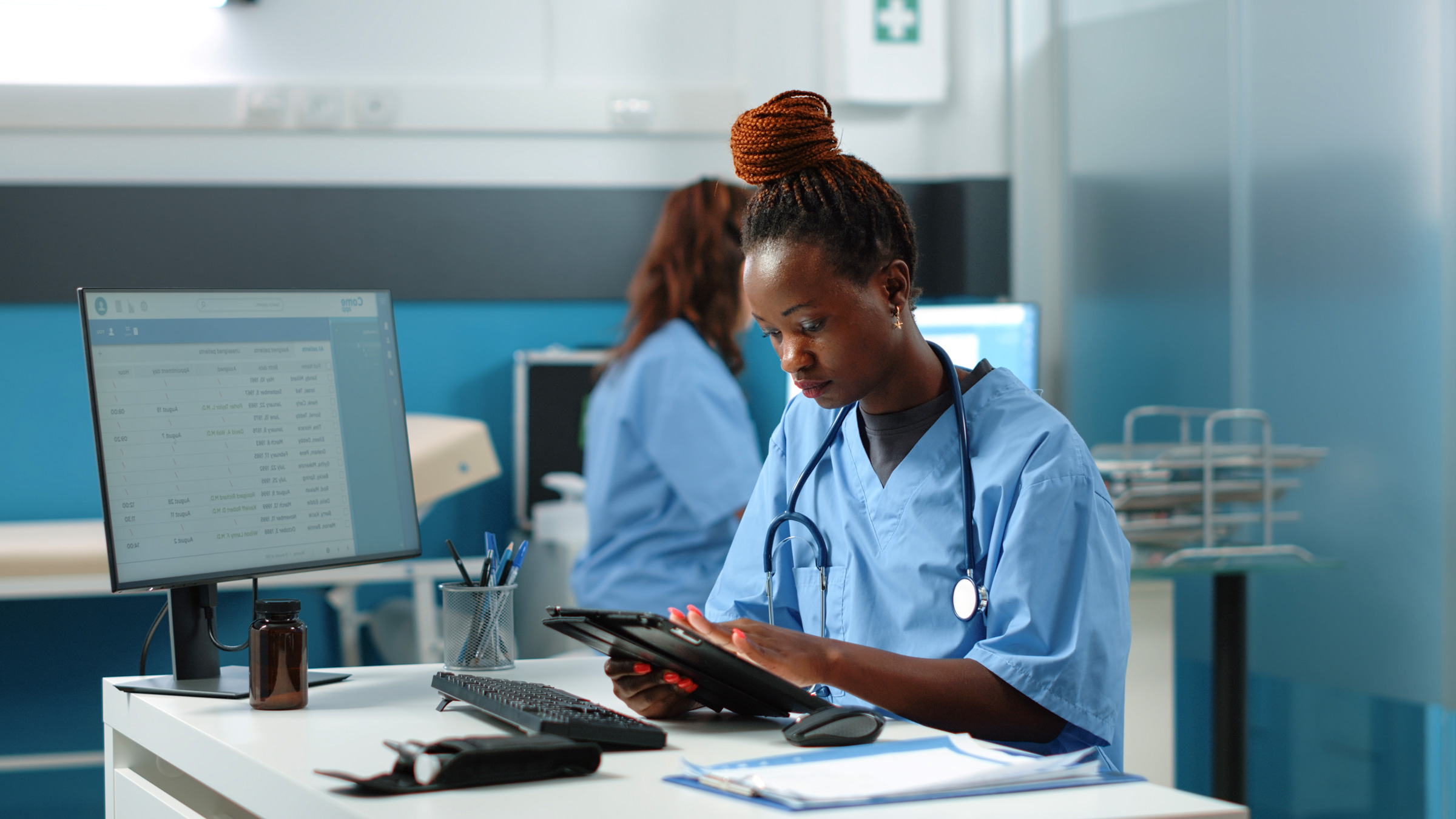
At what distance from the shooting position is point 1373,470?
2363 mm

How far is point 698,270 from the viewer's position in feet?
7.70

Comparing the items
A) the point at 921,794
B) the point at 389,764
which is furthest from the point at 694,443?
the point at 921,794

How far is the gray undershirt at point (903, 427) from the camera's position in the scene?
1.29 m

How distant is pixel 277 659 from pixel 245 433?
26 centimetres

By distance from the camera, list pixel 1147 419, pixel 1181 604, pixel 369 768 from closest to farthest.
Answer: pixel 369 768 < pixel 1181 604 < pixel 1147 419

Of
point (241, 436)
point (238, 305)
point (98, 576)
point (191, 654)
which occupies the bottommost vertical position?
point (98, 576)

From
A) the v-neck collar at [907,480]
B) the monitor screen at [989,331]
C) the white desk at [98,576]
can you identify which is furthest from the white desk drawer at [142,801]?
the monitor screen at [989,331]

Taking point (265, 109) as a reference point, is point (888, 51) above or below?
above

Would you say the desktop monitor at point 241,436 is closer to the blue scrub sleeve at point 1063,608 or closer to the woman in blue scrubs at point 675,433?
the blue scrub sleeve at point 1063,608

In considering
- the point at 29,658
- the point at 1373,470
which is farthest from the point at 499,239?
the point at 1373,470

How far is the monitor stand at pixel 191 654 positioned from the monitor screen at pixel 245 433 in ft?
0.22

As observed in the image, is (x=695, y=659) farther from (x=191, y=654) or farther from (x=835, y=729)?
(x=191, y=654)

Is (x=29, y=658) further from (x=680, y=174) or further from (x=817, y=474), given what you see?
(x=817, y=474)

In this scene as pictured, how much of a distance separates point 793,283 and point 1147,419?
2.09 metres
